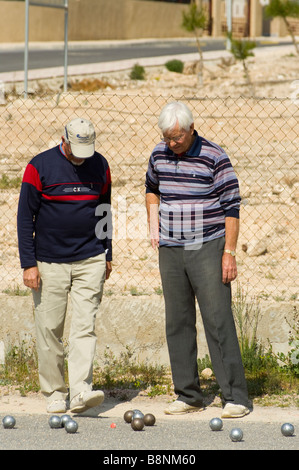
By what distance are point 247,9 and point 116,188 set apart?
130 ft

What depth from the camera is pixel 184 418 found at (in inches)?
208

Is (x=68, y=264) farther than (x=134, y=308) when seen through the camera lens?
No

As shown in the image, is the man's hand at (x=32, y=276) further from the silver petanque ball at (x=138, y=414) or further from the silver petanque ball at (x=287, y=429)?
the silver petanque ball at (x=287, y=429)

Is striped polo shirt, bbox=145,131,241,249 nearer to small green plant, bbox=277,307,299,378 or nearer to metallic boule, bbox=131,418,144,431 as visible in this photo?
metallic boule, bbox=131,418,144,431

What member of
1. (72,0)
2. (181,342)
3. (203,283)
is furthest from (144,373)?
(72,0)

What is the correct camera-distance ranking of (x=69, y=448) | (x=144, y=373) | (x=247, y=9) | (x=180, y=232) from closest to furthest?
1. (x=69, y=448)
2. (x=180, y=232)
3. (x=144, y=373)
4. (x=247, y=9)

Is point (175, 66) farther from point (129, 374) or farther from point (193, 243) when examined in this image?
point (193, 243)

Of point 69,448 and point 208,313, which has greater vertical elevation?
point 208,313

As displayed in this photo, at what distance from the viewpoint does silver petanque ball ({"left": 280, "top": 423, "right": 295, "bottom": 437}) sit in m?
4.80

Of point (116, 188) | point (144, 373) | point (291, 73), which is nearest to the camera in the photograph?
point (144, 373)

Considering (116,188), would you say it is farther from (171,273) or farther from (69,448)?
(69,448)

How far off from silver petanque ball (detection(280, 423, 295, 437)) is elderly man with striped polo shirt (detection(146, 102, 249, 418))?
45 centimetres

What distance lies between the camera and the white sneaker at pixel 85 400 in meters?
5.07

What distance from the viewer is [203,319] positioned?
207 inches
